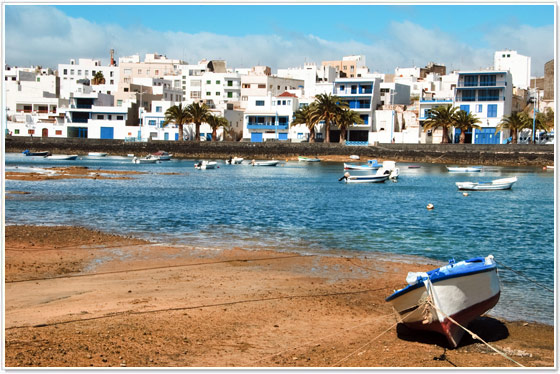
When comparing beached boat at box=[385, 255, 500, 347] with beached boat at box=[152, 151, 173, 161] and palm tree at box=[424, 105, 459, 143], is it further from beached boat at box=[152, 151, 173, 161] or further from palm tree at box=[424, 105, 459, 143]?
palm tree at box=[424, 105, 459, 143]

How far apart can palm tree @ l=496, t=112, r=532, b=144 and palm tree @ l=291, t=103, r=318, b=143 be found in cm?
2737

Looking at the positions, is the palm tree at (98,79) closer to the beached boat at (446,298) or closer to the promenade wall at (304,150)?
the promenade wall at (304,150)

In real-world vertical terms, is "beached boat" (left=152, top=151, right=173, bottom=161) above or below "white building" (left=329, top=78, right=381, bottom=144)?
below

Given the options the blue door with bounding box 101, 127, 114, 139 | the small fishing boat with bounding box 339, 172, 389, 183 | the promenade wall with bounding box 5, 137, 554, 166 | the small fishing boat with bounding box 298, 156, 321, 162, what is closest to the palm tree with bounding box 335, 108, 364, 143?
the promenade wall with bounding box 5, 137, 554, 166

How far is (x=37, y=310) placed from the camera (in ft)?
44.3

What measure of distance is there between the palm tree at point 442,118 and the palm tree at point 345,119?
10.9 meters

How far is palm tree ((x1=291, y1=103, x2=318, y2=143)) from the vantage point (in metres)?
102

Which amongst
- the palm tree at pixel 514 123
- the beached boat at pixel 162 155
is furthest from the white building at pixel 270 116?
the palm tree at pixel 514 123

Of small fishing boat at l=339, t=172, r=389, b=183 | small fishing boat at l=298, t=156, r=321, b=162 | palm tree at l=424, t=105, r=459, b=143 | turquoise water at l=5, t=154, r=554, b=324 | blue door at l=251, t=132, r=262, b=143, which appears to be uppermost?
palm tree at l=424, t=105, r=459, b=143

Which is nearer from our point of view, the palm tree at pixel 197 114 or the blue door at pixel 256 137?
the palm tree at pixel 197 114

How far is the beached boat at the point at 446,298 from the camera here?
471 inches

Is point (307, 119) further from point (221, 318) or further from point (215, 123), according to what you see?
point (221, 318)

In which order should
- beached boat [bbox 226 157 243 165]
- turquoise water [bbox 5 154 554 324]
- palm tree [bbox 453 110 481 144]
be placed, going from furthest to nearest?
beached boat [bbox 226 157 243 165], palm tree [bbox 453 110 481 144], turquoise water [bbox 5 154 554 324]

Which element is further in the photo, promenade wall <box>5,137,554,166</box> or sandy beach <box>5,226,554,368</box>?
promenade wall <box>5,137,554,166</box>
